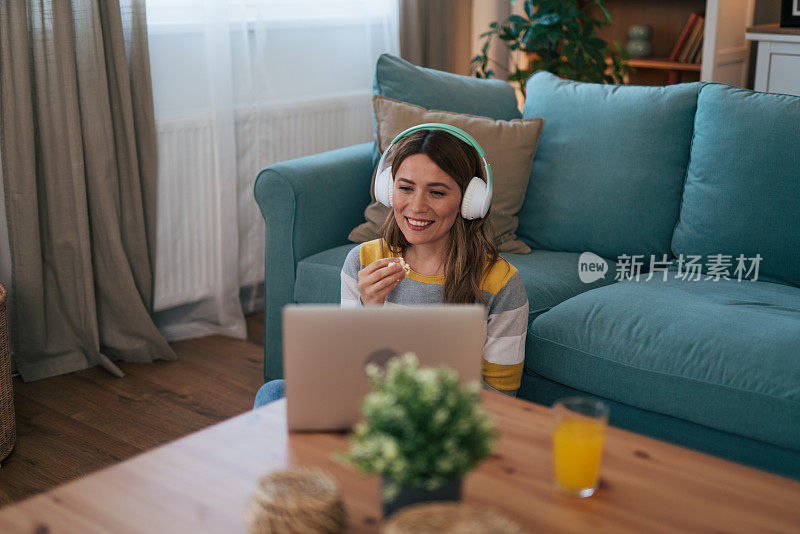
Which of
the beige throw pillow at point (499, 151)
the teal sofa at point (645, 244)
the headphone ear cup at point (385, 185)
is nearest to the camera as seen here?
the headphone ear cup at point (385, 185)

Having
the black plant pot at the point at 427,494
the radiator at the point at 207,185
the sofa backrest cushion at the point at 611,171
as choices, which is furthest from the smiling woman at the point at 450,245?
the radiator at the point at 207,185

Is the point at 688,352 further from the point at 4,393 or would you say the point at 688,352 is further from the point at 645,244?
the point at 4,393

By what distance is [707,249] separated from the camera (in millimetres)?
2184

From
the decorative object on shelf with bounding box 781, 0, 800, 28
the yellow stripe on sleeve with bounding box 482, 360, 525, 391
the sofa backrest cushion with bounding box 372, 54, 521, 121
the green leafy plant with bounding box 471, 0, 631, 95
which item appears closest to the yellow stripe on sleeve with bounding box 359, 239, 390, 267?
the yellow stripe on sleeve with bounding box 482, 360, 525, 391

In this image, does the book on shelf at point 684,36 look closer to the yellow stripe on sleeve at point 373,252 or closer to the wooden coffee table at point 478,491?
the yellow stripe on sleeve at point 373,252

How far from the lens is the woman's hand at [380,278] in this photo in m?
1.46

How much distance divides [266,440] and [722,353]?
105cm

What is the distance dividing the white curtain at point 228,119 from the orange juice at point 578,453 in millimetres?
2039

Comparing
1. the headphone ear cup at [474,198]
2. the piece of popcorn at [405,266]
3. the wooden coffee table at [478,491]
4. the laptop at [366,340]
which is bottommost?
the wooden coffee table at [478,491]

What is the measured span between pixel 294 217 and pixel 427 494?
154 cm

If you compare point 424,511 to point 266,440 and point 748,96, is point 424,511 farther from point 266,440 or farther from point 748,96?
point 748,96

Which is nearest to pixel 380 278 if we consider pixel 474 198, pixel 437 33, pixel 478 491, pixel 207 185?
pixel 474 198

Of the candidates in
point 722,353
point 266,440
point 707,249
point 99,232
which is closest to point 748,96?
point 707,249

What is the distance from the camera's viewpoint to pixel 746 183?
2.12 meters
